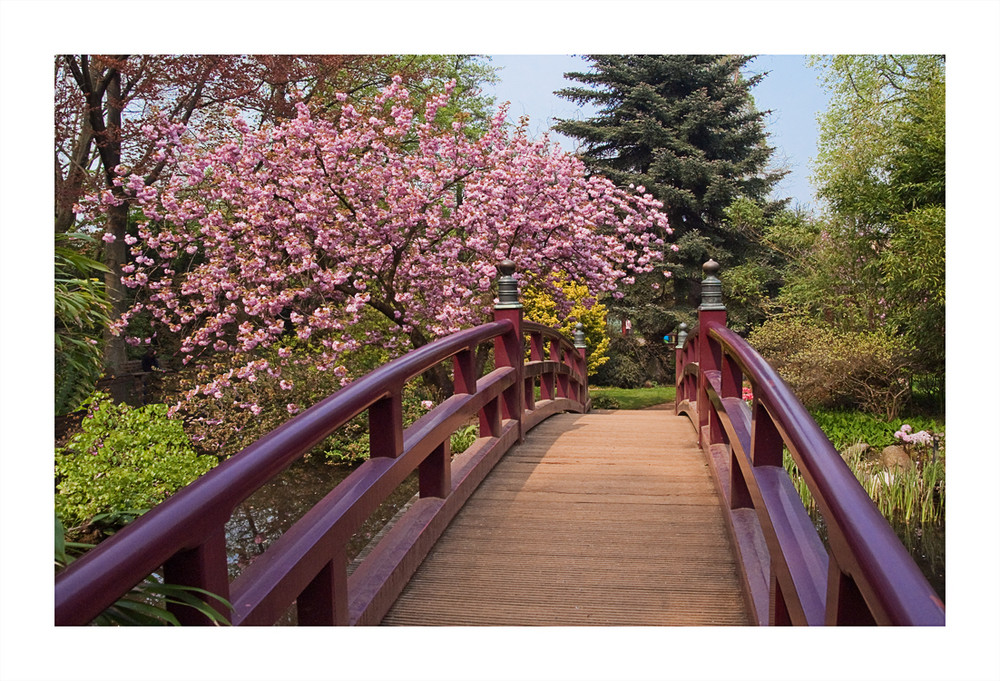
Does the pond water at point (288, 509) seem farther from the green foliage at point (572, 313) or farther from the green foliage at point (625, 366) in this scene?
the green foliage at point (625, 366)

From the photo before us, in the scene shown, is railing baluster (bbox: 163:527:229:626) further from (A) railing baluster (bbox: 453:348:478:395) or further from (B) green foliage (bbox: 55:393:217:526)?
(B) green foliage (bbox: 55:393:217:526)

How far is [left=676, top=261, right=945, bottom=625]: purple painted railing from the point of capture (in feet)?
3.11

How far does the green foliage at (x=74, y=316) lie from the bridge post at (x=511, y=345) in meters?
1.66

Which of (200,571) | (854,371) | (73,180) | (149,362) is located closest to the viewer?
(200,571)

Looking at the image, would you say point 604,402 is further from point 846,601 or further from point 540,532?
point 846,601

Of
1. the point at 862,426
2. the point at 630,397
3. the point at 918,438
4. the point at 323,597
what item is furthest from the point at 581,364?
the point at 323,597

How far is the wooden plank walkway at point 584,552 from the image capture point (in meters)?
1.89

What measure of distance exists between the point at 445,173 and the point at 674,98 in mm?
7865

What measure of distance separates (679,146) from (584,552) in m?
11.4

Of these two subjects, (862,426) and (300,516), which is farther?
(862,426)

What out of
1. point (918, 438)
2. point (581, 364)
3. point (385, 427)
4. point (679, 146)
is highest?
point (679, 146)

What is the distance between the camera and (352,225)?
20.2ft

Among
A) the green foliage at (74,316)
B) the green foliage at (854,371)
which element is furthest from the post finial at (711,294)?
the green foliage at (854,371)

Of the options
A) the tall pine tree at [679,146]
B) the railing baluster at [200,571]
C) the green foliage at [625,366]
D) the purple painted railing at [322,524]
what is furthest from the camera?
the green foliage at [625,366]
